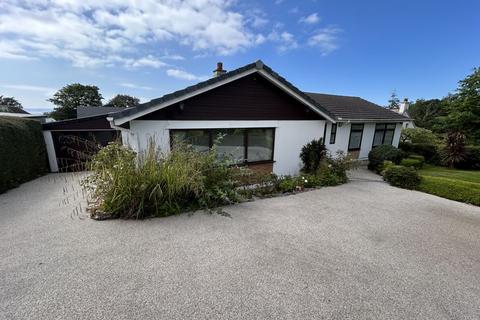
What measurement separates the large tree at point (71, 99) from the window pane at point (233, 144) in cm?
4508

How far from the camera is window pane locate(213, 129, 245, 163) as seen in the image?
24.3ft

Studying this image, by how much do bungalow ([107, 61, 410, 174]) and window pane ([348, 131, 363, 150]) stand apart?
4633 millimetres

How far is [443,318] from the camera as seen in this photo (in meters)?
2.38

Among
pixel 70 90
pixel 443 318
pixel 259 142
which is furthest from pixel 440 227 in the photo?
pixel 70 90

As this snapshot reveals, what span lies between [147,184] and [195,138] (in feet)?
8.84

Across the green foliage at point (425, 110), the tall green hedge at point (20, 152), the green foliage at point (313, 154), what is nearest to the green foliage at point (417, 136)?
the green foliage at point (313, 154)

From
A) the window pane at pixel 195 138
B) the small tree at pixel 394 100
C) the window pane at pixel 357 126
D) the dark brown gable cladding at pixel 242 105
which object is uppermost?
the small tree at pixel 394 100

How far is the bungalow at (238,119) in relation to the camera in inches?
239

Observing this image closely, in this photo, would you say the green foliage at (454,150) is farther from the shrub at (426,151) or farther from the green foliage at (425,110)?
the green foliage at (425,110)

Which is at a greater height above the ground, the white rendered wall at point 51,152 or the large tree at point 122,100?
the large tree at point 122,100

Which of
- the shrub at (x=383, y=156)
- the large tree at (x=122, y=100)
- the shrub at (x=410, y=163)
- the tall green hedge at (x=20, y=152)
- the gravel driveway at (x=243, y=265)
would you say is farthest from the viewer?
the large tree at (x=122, y=100)

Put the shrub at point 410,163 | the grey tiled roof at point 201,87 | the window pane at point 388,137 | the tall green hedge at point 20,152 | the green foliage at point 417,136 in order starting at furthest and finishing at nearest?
the green foliage at point 417,136 < the window pane at point 388,137 < the shrub at point 410,163 < the tall green hedge at point 20,152 < the grey tiled roof at point 201,87

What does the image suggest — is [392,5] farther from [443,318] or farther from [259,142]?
[443,318]

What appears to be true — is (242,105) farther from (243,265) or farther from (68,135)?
(68,135)
